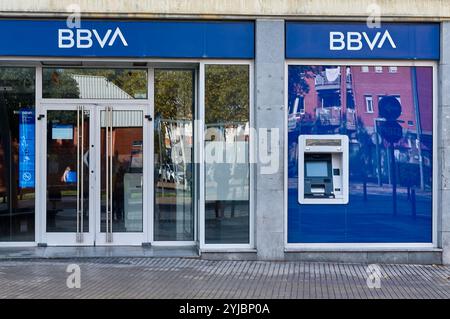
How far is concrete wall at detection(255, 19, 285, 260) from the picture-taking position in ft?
35.2

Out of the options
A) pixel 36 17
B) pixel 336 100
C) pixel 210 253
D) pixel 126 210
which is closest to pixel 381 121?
pixel 336 100

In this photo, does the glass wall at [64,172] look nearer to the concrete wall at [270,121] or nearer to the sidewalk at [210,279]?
the sidewalk at [210,279]

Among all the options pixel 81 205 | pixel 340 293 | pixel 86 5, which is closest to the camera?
pixel 340 293

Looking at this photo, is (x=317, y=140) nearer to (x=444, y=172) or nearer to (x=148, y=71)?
(x=444, y=172)

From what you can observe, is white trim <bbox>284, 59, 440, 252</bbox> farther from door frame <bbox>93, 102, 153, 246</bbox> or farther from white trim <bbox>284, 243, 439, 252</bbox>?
door frame <bbox>93, 102, 153, 246</bbox>

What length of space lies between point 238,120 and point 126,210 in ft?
7.99

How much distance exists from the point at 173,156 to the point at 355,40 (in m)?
3.48

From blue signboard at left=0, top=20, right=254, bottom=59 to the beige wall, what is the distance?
0.15 metres

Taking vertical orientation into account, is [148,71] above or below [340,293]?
above

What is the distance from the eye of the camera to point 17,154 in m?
11.4

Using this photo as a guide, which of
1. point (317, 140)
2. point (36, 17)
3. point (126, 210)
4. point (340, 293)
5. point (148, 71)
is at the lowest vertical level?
point (340, 293)

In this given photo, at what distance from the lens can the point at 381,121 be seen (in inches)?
431

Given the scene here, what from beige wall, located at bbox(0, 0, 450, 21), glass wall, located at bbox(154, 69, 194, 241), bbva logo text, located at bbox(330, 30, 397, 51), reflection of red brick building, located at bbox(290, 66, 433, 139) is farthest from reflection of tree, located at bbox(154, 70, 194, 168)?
bbva logo text, located at bbox(330, 30, 397, 51)
